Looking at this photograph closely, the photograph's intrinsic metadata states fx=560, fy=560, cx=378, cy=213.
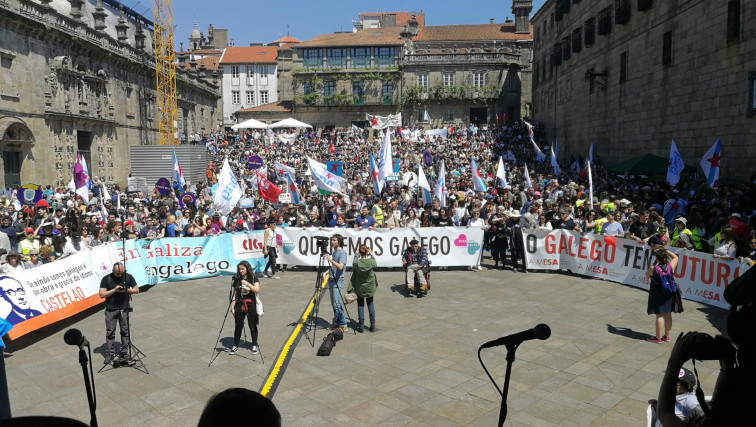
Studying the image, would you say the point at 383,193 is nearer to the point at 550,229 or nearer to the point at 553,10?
the point at 550,229

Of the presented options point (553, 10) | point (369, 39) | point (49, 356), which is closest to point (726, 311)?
point (49, 356)

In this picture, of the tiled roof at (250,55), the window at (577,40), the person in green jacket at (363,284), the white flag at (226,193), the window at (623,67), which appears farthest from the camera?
the tiled roof at (250,55)

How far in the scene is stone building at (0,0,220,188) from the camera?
29.5 metres

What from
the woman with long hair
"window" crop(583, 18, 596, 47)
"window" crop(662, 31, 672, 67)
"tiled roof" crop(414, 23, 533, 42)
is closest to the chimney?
"tiled roof" crop(414, 23, 533, 42)

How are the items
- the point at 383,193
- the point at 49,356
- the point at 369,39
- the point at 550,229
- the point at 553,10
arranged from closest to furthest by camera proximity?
1. the point at 49,356
2. the point at 550,229
3. the point at 383,193
4. the point at 553,10
5. the point at 369,39

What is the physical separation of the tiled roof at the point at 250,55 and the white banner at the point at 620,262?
2532 inches

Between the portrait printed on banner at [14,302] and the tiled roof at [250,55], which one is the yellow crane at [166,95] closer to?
the tiled roof at [250,55]

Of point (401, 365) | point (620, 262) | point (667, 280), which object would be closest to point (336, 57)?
point (620, 262)

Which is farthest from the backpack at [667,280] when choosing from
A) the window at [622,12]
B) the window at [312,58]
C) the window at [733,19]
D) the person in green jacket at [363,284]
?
the window at [312,58]

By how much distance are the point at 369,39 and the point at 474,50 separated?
12.5 m

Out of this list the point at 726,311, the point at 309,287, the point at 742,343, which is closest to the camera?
the point at 742,343

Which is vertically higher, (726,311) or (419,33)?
(419,33)

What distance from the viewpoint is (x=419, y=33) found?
2581 inches

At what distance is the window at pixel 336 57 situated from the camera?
64.2 m
